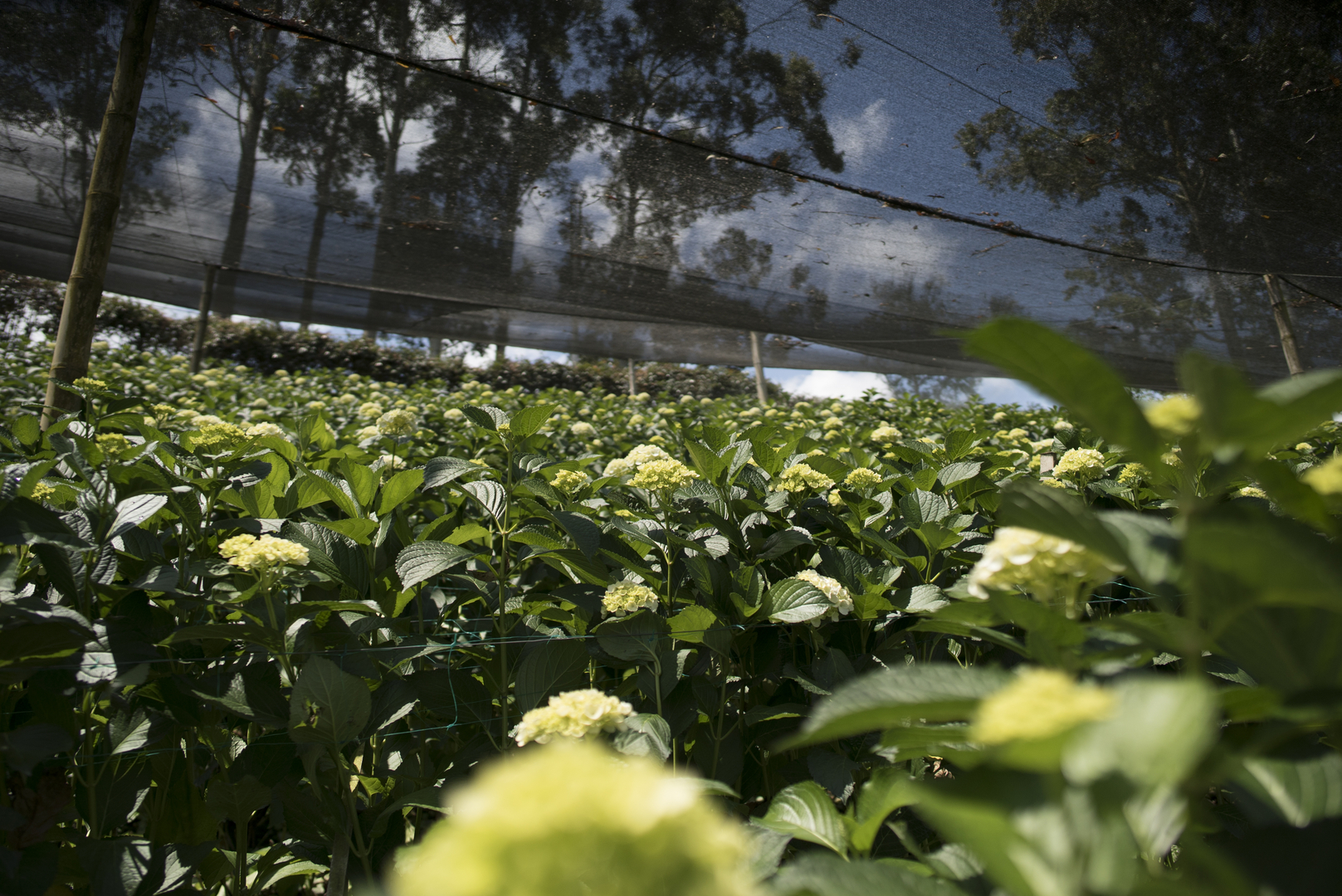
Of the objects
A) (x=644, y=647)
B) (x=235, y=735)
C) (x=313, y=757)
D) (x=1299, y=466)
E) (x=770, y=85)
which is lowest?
(x=235, y=735)

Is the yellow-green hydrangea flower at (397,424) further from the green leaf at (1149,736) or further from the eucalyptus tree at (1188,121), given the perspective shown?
the eucalyptus tree at (1188,121)

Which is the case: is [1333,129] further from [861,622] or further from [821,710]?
[821,710]

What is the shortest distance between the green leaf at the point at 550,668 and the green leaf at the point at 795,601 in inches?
13.7

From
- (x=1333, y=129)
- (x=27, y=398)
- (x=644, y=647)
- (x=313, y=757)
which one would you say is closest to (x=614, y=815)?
(x=644, y=647)

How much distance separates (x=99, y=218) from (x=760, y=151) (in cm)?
326

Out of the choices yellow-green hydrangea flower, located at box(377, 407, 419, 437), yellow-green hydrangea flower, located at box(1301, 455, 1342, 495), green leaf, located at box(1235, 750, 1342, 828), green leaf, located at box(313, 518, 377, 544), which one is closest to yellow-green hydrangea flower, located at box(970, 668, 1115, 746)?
green leaf, located at box(1235, 750, 1342, 828)

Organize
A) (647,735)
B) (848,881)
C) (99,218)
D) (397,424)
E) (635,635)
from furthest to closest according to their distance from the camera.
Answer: (99,218), (397,424), (635,635), (647,735), (848,881)

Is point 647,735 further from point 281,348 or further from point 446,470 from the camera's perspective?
point 281,348

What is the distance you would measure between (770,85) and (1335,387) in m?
4.04

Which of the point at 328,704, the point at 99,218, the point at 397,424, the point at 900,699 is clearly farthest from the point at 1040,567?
the point at 99,218

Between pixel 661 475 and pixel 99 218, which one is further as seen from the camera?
pixel 99 218

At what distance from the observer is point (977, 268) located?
549cm

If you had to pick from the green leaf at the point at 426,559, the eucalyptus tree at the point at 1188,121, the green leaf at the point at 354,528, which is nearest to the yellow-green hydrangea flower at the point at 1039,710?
the green leaf at the point at 426,559

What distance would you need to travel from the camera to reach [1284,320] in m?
5.57
